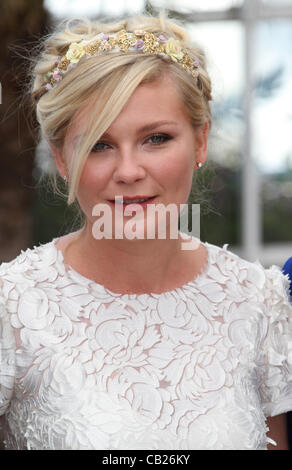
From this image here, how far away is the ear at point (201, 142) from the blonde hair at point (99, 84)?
28 millimetres

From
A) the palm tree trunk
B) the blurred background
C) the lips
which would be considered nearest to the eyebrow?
the lips

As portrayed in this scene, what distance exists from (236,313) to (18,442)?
665 mm

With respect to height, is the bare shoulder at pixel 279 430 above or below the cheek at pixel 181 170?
below

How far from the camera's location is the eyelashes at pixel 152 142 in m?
1.78

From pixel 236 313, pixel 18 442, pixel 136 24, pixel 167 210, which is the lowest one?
pixel 18 442

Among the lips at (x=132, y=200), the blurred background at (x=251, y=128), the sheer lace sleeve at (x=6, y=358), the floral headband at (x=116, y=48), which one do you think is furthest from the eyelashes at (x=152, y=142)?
the blurred background at (x=251, y=128)

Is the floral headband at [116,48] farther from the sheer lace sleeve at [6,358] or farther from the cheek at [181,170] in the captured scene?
the sheer lace sleeve at [6,358]

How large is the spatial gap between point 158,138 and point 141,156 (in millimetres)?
70

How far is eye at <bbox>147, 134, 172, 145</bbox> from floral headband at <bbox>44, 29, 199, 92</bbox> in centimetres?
23

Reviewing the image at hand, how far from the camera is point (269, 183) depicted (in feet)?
22.2

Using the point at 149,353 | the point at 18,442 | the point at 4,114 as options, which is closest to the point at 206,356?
the point at 149,353

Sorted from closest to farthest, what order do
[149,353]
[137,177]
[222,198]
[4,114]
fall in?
1. [137,177]
2. [149,353]
3. [4,114]
4. [222,198]

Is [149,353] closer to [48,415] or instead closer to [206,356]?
[206,356]

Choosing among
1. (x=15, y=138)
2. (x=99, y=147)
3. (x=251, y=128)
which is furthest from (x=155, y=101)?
(x=251, y=128)
